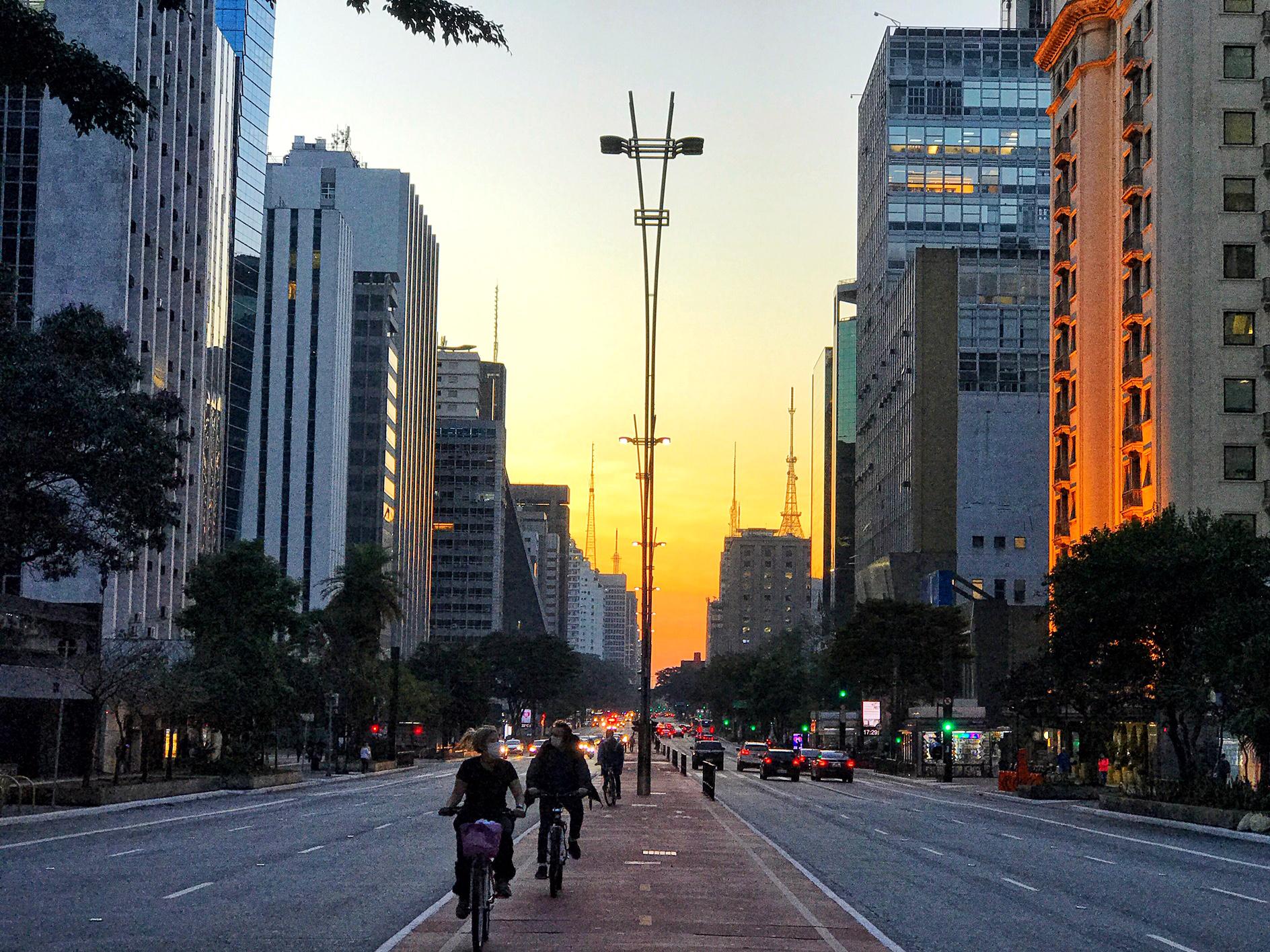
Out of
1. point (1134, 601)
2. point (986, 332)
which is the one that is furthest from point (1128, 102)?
point (986, 332)

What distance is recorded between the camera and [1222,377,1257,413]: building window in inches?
2891

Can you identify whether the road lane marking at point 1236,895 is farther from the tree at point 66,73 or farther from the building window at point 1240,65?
the building window at point 1240,65

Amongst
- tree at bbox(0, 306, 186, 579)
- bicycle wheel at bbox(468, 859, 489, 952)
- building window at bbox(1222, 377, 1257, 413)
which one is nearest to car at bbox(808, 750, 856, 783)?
building window at bbox(1222, 377, 1257, 413)

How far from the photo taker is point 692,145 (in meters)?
43.5

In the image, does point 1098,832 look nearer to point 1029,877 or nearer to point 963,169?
point 1029,877

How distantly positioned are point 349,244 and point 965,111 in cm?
5832

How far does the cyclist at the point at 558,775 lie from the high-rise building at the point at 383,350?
13585 centimetres

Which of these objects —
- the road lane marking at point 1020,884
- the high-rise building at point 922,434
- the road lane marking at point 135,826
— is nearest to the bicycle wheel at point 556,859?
the road lane marking at point 1020,884

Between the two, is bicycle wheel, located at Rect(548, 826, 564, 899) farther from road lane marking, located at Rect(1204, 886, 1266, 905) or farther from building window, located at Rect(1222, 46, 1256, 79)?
building window, located at Rect(1222, 46, 1256, 79)

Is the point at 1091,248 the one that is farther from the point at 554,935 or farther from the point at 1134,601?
the point at 554,935

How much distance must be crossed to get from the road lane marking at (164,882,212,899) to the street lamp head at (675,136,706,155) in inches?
1072

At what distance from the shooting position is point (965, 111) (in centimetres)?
14888

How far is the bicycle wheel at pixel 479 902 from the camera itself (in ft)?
43.7

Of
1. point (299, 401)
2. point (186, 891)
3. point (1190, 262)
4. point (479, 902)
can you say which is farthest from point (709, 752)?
point (479, 902)
